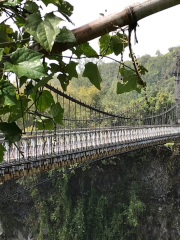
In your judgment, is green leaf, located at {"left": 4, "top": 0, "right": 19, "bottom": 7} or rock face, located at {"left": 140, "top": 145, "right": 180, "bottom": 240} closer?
green leaf, located at {"left": 4, "top": 0, "right": 19, "bottom": 7}

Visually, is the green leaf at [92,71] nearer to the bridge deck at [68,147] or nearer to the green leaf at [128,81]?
the green leaf at [128,81]

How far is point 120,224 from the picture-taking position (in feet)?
34.7

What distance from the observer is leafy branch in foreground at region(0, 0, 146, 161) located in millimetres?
295

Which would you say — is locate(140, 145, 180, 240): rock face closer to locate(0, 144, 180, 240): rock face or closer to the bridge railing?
locate(0, 144, 180, 240): rock face

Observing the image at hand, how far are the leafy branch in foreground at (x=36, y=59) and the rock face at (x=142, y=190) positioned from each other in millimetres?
10757

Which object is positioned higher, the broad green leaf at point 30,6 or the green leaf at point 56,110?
the broad green leaf at point 30,6

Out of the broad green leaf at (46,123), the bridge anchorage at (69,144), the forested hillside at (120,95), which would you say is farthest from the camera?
the forested hillside at (120,95)

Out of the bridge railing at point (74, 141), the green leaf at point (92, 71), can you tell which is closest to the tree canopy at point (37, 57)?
the green leaf at point (92, 71)

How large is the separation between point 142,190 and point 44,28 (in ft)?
38.4

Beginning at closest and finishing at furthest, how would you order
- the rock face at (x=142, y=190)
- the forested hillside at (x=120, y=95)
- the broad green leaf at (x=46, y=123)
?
the broad green leaf at (x=46, y=123) < the rock face at (x=142, y=190) < the forested hillside at (x=120, y=95)

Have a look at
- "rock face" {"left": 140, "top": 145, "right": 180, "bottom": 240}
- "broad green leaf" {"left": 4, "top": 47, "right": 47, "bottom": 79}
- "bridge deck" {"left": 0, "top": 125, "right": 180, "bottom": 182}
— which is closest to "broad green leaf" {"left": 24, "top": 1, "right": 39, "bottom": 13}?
"broad green leaf" {"left": 4, "top": 47, "right": 47, "bottom": 79}

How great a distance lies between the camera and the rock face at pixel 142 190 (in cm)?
1081

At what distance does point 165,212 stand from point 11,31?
1120 centimetres

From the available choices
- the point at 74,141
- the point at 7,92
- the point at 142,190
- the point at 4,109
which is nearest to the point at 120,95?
the point at 142,190
